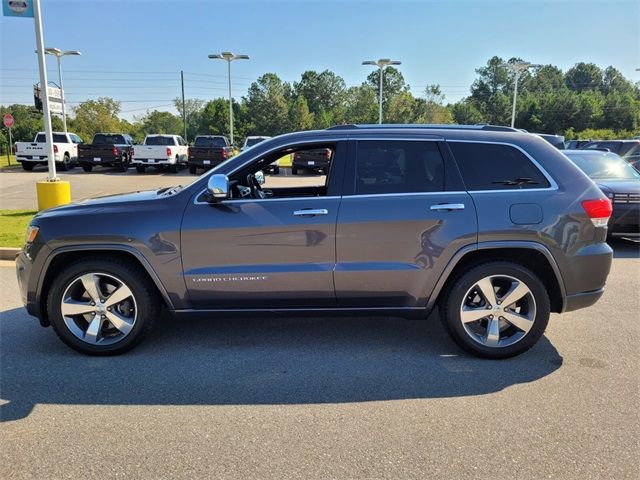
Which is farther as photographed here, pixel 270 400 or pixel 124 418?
pixel 270 400

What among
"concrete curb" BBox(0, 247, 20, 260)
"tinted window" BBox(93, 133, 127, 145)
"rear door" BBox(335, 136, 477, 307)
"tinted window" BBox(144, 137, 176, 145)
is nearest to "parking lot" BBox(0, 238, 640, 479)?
"rear door" BBox(335, 136, 477, 307)

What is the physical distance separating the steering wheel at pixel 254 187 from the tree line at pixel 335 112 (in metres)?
51.5

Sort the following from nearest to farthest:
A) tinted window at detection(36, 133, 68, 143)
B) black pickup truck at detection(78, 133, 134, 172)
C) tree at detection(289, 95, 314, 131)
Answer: black pickup truck at detection(78, 133, 134, 172) → tinted window at detection(36, 133, 68, 143) → tree at detection(289, 95, 314, 131)

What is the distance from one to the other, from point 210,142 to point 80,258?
72.5 feet

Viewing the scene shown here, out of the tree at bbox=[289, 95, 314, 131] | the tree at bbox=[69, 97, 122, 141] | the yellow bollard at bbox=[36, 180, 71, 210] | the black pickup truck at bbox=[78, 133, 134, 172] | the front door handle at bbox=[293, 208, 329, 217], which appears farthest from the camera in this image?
the tree at bbox=[289, 95, 314, 131]

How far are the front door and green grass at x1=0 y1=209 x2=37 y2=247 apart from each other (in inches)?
211

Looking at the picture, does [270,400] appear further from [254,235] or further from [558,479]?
[558,479]

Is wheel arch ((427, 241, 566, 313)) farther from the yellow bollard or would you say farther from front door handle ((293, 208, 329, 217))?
the yellow bollard

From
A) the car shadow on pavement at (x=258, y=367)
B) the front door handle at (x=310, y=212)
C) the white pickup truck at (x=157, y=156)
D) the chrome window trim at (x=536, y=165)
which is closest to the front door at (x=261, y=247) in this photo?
the front door handle at (x=310, y=212)

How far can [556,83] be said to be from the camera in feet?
404

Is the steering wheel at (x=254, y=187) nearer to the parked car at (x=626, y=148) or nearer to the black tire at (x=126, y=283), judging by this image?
the black tire at (x=126, y=283)

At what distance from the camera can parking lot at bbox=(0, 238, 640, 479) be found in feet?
8.72

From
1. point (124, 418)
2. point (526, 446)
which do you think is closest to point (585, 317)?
point (526, 446)

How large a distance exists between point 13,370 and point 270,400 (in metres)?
2.08
